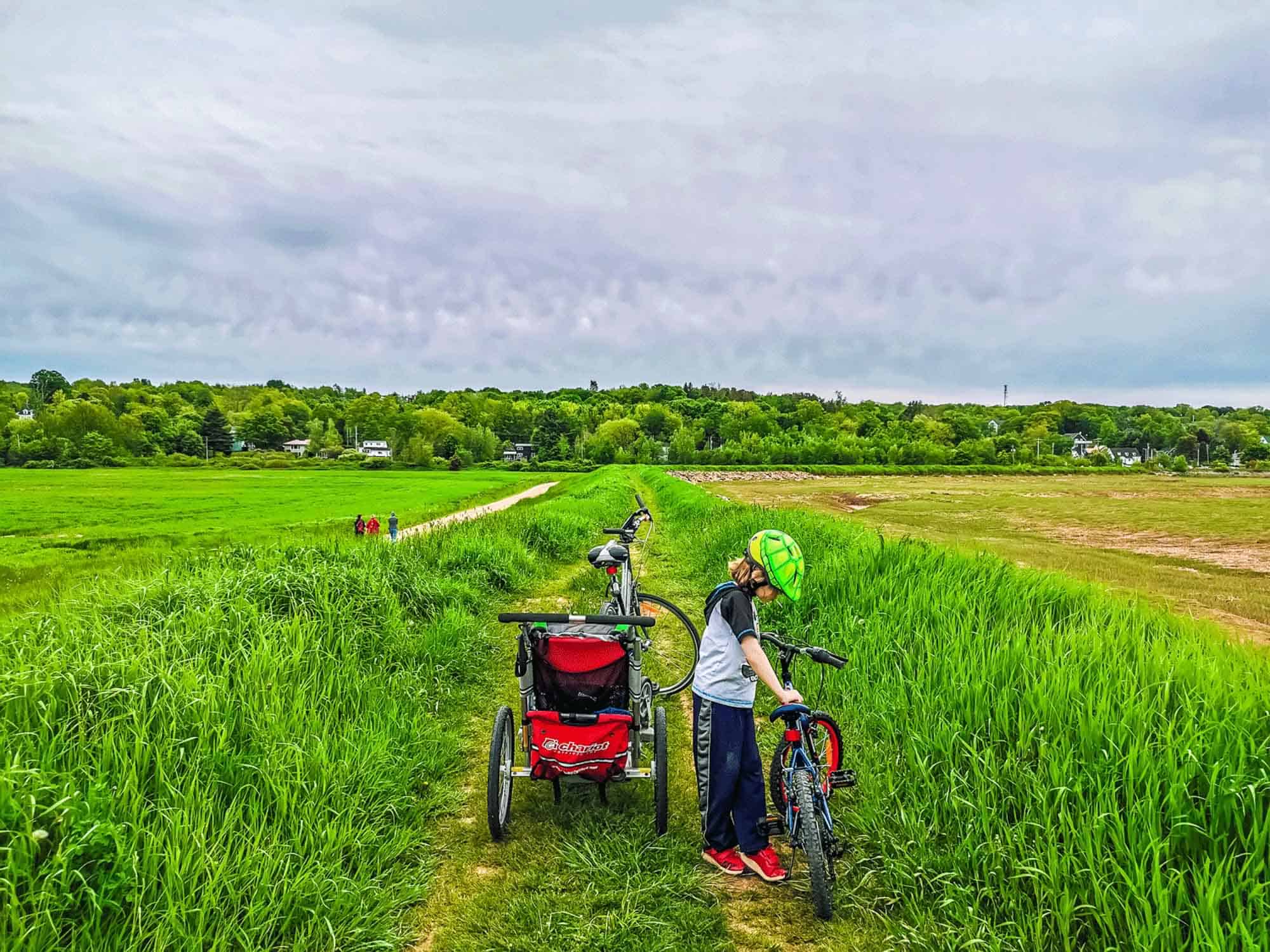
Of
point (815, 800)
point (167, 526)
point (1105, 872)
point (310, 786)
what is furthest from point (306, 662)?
point (167, 526)

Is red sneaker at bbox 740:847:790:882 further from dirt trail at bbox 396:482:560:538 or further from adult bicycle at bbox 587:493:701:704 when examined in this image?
dirt trail at bbox 396:482:560:538

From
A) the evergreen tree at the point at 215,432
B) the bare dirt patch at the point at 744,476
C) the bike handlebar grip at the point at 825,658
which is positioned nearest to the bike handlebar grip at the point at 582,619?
the bike handlebar grip at the point at 825,658

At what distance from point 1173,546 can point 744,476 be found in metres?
50.2

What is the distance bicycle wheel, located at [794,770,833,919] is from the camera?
108 inches

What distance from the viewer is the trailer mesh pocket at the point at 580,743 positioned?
331cm

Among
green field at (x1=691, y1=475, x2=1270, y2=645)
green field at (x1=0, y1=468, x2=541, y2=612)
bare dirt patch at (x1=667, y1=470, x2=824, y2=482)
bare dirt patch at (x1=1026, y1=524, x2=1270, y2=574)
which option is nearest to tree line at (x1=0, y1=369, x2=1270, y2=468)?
bare dirt patch at (x1=667, y1=470, x2=824, y2=482)

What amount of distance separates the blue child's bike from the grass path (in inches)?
8.4

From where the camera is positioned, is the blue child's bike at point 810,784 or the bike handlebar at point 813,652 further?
the bike handlebar at point 813,652

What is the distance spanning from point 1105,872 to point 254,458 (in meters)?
97.5

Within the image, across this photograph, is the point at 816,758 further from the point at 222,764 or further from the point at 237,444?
the point at 237,444

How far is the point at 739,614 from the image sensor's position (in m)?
3.03

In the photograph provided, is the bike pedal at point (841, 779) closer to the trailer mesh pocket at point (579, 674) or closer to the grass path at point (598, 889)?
the grass path at point (598, 889)

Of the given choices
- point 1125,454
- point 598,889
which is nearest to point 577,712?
point 598,889

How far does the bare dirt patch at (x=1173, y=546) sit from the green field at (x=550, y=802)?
20531 millimetres
